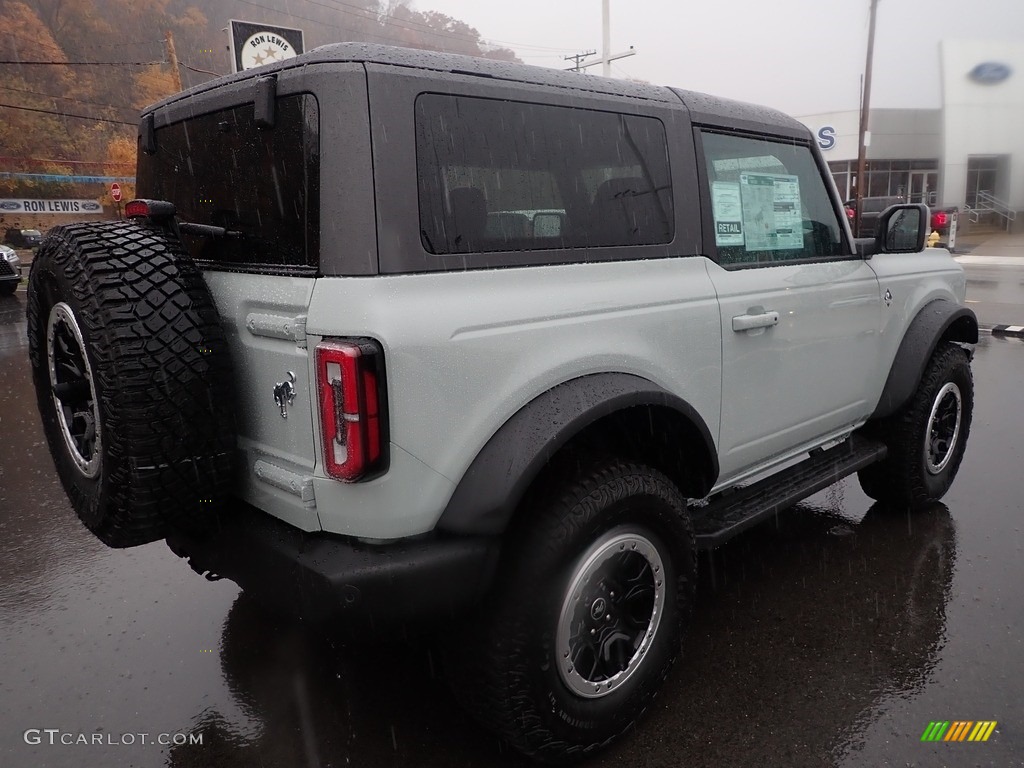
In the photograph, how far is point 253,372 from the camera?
2.10 m

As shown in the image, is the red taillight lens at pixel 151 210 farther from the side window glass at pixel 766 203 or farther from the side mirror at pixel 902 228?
the side mirror at pixel 902 228

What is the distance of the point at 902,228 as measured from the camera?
11.8 feet

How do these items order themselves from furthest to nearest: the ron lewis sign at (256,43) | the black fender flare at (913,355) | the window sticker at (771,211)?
the ron lewis sign at (256,43), the black fender flare at (913,355), the window sticker at (771,211)

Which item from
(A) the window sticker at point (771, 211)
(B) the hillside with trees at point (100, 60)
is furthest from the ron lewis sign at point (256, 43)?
(B) the hillside with trees at point (100, 60)

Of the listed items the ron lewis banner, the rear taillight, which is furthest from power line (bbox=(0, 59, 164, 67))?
the rear taillight

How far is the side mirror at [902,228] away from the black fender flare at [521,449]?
6.76ft

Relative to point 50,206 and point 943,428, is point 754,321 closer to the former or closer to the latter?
point 943,428

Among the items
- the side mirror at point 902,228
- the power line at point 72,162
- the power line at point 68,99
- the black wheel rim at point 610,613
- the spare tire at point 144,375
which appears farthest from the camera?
the power line at point 68,99

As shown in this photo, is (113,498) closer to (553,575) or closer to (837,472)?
(553,575)

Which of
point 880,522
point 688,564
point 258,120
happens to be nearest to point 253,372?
point 258,120

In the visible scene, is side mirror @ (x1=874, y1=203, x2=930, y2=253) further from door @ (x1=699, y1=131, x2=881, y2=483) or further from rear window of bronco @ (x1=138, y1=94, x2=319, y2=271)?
rear window of bronco @ (x1=138, y1=94, x2=319, y2=271)

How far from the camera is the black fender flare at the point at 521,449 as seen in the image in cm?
194

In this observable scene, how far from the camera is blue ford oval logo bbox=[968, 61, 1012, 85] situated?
3256cm

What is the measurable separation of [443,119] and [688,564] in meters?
1.60
